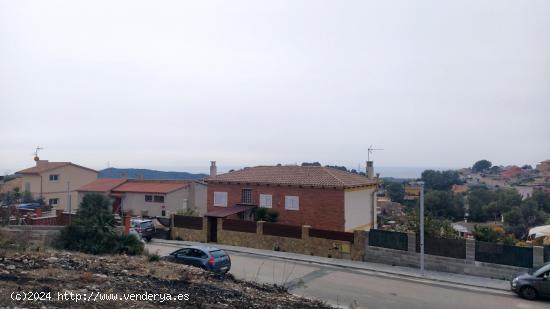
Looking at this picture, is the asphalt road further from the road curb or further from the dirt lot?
the dirt lot

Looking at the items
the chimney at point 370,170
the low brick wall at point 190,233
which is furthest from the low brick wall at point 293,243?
the chimney at point 370,170

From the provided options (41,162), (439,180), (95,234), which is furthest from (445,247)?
(439,180)

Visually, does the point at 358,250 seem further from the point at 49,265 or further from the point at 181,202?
the point at 181,202

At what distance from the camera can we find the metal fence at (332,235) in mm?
24906

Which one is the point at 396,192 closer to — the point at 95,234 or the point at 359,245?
the point at 359,245

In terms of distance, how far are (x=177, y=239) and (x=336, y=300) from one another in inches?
737

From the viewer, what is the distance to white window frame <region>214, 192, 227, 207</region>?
113ft

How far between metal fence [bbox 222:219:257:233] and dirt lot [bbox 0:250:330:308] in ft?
42.0

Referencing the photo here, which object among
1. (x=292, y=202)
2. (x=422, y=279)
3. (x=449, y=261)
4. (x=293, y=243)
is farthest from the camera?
(x=292, y=202)

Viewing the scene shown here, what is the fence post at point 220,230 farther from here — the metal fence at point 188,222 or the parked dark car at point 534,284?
the parked dark car at point 534,284

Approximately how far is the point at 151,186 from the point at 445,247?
30803mm

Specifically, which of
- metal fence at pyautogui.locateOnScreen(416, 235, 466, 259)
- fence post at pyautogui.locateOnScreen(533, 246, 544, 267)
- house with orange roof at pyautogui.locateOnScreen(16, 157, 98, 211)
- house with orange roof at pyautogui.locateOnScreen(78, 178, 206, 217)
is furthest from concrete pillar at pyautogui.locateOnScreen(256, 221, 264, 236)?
house with orange roof at pyautogui.locateOnScreen(16, 157, 98, 211)

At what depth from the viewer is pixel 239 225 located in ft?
96.4

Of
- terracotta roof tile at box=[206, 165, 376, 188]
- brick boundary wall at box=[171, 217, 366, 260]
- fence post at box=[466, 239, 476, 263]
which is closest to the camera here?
fence post at box=[466, 239, 476, 263]
